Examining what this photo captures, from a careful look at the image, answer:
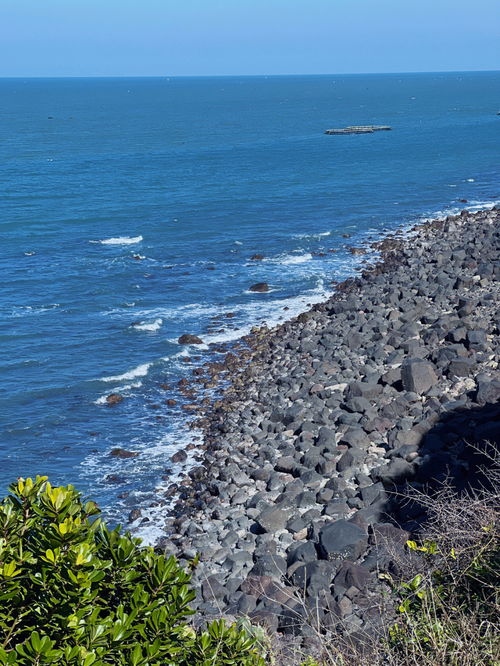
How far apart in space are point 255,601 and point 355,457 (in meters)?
5.85

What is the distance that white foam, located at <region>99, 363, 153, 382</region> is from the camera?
30469 mm

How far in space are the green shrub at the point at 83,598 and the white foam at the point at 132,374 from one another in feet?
75.4

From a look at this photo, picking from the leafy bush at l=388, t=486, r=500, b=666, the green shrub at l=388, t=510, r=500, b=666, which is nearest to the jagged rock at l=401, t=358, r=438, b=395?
the leafy bush at l=388, t=486, r=500, b=666

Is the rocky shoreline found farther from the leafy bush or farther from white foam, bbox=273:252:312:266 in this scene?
white foam, bbox=273:252:312:266

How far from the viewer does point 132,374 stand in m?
30.9

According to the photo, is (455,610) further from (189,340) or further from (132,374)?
(189,340)

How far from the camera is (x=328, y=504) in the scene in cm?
1825

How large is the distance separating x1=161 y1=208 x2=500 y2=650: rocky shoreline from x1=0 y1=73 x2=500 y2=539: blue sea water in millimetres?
2205

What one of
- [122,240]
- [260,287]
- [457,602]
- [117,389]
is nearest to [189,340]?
[117,389]

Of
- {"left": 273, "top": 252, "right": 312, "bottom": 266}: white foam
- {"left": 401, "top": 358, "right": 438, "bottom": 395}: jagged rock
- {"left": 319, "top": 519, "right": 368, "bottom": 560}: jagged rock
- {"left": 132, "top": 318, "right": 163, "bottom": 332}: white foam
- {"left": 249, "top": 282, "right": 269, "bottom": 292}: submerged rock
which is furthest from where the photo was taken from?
{"left": 273, "top": 252, "right": 312, "bottom": 266}: white foam

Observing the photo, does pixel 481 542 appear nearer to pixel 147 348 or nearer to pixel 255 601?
pixel 255 601

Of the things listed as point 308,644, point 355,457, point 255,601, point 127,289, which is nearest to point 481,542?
point 308,644

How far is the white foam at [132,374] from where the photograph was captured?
30469mm

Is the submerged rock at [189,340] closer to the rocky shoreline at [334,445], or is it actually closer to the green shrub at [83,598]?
the rocky shoreline at [334,445]
